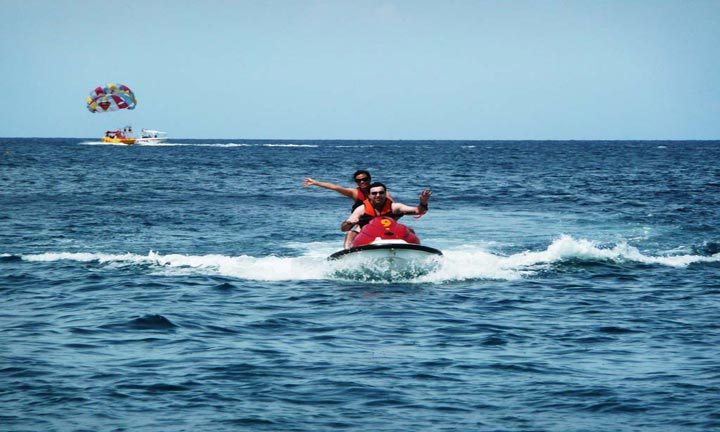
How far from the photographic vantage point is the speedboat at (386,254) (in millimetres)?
15555

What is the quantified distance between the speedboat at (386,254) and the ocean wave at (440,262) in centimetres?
26

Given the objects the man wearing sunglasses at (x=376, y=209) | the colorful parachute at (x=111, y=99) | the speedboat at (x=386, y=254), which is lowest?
the speedboat at (x=386, y=254)

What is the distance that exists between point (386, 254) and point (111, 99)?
80.1 m

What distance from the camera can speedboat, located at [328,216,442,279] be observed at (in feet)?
51.0

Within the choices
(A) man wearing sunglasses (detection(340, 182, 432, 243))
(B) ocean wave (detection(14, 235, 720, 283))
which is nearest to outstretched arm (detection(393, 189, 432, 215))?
(A) man wearing sunglasses (detection(340, 182, 432, 243))

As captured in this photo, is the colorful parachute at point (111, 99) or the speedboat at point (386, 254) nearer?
the speedboat at point (386, 254)

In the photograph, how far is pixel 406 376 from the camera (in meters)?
9.42

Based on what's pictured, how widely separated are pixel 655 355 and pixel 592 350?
687 mm

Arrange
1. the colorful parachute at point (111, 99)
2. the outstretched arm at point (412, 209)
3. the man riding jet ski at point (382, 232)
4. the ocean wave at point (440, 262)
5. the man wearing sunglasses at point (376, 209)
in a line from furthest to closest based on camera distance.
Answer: the colorful parachute at point (111, 99) < the ocean wave at point (440, 262) < the man wearing sunglasses at point (376, 209) < the man riding jet ski at point (382, 232) < the outstretched arm at point (412, 209)

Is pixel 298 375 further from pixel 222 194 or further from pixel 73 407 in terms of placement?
pixel 222 194

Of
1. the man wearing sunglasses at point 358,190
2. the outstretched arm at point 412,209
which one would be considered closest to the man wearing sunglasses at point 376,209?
the outstretched arm at point 412,209

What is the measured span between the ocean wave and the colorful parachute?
74.1 m

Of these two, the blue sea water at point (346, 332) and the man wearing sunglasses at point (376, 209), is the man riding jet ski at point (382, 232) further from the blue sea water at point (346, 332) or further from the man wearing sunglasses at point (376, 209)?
the blue sea water at point (346, 332)

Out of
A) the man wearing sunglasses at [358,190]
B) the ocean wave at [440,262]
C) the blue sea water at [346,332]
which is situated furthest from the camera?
the ocean wave at [440,262]
